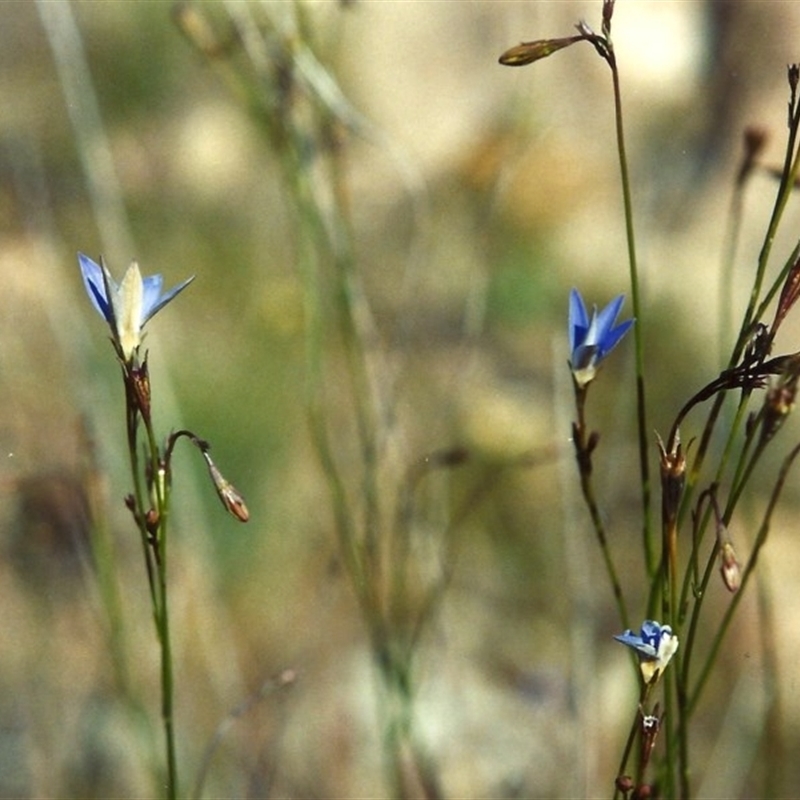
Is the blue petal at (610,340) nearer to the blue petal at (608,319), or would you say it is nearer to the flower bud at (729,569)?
the blue petal at (608,319)

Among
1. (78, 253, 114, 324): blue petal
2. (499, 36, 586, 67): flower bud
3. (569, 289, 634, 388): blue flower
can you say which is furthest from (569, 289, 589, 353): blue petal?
(78, 253, 114, 324): blue petal

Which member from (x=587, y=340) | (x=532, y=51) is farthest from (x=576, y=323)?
(x=532, y=51)

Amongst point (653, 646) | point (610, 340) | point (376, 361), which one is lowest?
point (653, 646)

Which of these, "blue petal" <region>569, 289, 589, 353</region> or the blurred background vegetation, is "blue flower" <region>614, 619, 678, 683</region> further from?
the blurred background vegetation

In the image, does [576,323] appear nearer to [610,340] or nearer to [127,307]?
[610,340]

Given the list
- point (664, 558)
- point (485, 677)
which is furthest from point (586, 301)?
point (664, 558)
